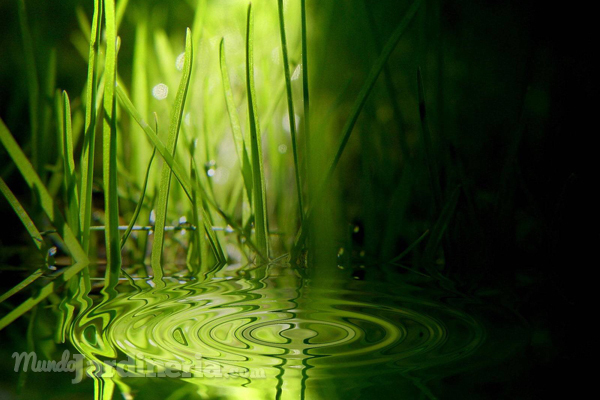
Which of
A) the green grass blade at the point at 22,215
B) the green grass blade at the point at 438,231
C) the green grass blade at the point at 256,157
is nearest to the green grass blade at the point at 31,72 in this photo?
the green grass blade at the point at 22,215

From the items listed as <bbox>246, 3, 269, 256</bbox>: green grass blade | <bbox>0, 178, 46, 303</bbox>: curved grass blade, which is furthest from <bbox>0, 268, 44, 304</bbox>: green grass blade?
<bbox>246, 3, 269, 256</bbox>: green grass blade

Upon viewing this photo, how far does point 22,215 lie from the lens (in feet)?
1.47

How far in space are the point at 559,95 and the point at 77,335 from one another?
638 mm

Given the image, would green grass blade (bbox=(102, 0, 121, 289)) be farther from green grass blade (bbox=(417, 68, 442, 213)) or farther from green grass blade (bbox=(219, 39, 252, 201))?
green grass blade (bbox=(417, 68, 442, 213))

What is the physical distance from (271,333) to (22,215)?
1.01ft

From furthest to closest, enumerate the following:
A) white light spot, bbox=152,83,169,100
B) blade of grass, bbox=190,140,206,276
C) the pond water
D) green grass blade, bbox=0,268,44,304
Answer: white light spot, bbox=152,83,169,100
blade of grass, bbox=190,140,206,276
green grass blade, bbox=0,268,44,304
the pond water

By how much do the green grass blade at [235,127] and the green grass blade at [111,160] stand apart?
104 mm

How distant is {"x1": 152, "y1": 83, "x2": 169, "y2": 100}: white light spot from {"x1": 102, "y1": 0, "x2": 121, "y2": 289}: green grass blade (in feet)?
0.78

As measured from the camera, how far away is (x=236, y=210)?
2.24 ft

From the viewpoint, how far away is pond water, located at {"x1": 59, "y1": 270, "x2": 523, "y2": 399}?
8.5 inches

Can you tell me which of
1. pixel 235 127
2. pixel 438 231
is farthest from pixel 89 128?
pixel 438 231

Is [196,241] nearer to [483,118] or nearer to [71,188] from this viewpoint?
[71,188]

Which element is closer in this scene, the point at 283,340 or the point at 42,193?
the point at 283,340

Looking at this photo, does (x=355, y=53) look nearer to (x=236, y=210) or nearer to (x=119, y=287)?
(x=236, y=210)
